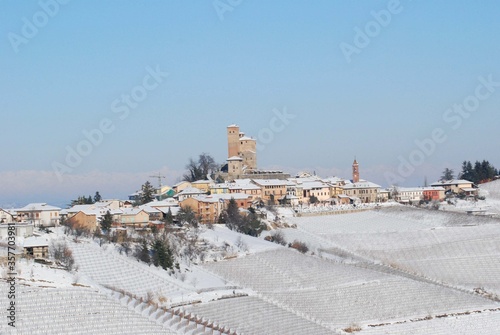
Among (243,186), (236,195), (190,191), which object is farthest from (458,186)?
(190,191)

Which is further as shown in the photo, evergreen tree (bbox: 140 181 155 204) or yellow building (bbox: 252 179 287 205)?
yellow building (bbox: 252 179 287 205)

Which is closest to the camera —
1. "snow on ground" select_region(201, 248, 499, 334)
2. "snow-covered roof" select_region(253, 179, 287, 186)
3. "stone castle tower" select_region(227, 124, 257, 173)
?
"snow on ground" select_region(201, 248, 499, 334)

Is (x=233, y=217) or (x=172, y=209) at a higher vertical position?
(x=172, y=209)

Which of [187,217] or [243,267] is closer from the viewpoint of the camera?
[243,267]

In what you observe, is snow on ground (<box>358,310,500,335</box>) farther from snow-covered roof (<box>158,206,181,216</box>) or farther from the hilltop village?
snow-covered roof (<box>158,206,181,216</box>)

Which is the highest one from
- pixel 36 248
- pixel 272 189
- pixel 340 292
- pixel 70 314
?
pixel 272 189

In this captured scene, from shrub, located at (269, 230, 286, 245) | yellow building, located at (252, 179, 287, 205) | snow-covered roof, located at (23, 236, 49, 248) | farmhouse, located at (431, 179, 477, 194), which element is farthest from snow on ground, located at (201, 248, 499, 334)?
farmhouse, located at (431, 179, 477, 194)

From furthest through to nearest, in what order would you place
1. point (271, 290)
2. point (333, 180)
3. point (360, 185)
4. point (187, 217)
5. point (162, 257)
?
point (333, 180) < point (360, 185) < point (187, 217) < point (162, 257) < point (271, 290)

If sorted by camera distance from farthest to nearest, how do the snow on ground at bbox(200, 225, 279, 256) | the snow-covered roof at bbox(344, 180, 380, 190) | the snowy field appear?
1. the snow-covered roof at bbox(344, 180, 380, 190)
2. the snow on ground at bbox(200, 225, 279, 256)
3. the snowy field

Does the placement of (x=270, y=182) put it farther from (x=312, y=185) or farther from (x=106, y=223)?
(x=106, y=223)

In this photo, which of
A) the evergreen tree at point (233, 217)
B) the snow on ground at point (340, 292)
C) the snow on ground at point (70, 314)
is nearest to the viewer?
the snow on ground at point (70, 314)

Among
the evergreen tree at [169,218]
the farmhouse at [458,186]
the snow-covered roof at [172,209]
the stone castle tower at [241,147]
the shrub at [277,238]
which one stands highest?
the stone castle tower at [241,147]

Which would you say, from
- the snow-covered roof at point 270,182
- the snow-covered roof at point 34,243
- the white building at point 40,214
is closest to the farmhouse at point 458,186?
the snow-covered roof at point 270,182

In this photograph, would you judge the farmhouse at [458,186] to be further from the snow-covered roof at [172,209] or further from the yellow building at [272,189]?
the snow-covered roof at [172,209]
